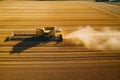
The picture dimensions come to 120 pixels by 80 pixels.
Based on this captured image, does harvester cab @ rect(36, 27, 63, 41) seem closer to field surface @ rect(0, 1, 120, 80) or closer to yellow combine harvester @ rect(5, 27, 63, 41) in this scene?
yellow combine harvester @ rect(5, 27, 63, 41)

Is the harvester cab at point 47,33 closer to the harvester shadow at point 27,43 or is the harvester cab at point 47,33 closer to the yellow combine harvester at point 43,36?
the yellow combine harvester at point 43,36

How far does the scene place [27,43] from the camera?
8.47 meters

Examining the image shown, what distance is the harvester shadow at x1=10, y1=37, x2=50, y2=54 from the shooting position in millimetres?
7844

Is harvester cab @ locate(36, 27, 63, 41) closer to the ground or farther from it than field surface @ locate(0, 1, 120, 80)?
farther from it

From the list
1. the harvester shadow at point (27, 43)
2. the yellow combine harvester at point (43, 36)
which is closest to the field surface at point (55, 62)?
the harvester shadow at point (27, 43)

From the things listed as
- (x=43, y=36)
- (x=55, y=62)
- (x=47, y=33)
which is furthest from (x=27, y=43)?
(x=55, y=62)

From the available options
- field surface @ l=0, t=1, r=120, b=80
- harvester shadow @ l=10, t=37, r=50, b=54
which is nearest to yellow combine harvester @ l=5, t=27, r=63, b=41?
harvester shadow @ l=10, t=37, r=50, b=54

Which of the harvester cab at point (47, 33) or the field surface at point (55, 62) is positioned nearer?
the field surface at point (55, 62)

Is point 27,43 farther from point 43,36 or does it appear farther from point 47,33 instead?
point 47,33

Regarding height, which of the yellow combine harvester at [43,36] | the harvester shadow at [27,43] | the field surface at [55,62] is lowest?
the field surface at [55,62]

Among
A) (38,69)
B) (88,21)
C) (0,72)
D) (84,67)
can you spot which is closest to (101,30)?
(88,21)

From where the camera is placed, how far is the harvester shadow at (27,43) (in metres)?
7.84

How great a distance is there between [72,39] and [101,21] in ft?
15.8

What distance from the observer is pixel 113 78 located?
5.79m
